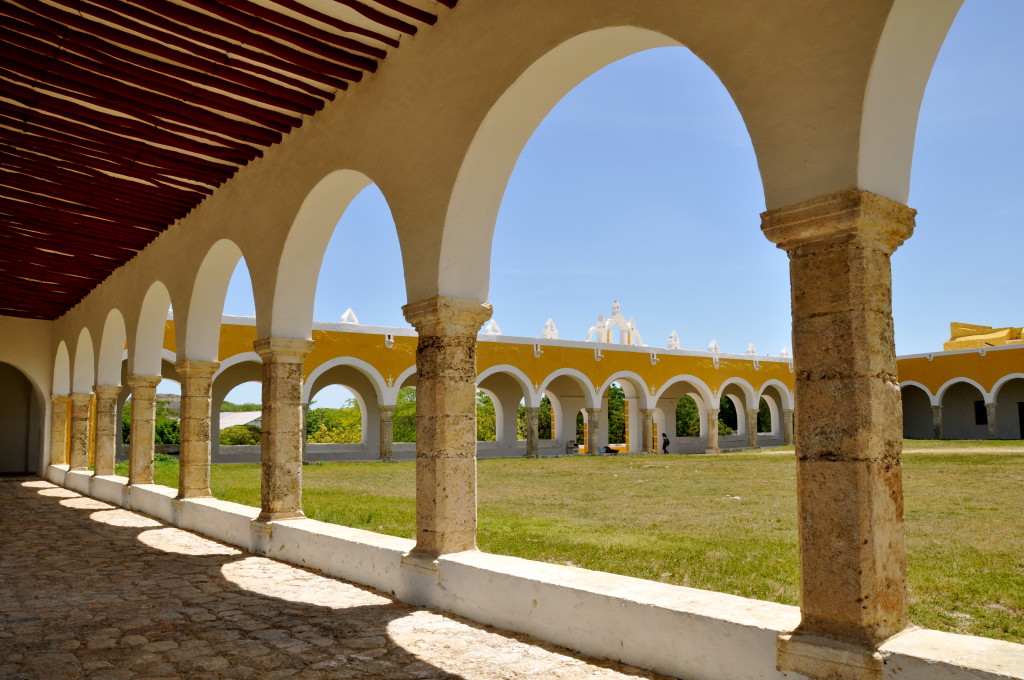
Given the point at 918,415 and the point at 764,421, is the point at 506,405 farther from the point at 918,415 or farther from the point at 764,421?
the point at 918,415

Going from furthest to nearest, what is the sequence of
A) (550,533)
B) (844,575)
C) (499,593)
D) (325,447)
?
(325,447), (550,533), (499,593), (844,575)

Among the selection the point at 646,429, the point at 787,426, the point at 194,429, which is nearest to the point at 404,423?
the point at 646,429

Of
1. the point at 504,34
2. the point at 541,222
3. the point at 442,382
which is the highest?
the point at 541,222

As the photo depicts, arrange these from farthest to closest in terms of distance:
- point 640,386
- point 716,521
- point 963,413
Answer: point 963,413 → point 640,386 → point 716,521

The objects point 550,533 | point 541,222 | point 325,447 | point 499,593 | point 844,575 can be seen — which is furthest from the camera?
point 541,222

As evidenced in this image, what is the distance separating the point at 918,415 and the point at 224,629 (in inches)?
1385

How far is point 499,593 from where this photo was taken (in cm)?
424

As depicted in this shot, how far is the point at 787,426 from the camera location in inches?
1233

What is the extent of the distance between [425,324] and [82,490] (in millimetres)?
11171

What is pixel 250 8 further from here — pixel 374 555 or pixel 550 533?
pixel 550 533

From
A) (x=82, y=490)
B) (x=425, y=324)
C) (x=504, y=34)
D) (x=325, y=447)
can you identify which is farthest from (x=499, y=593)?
(x=325, y=447)

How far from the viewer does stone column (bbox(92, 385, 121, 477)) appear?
42.5 ft

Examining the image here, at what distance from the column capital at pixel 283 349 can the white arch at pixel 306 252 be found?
8 centimetres

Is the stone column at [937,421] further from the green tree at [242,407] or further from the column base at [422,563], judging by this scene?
the green tree at [242,407]
